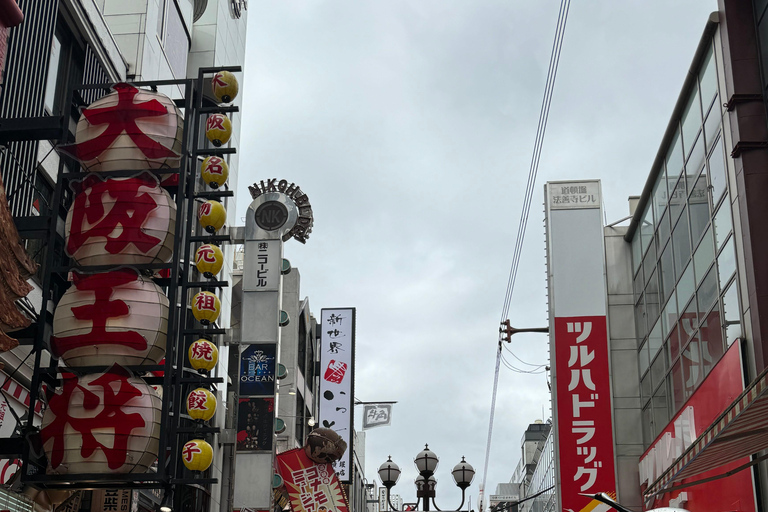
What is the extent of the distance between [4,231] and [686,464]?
10.8 meters

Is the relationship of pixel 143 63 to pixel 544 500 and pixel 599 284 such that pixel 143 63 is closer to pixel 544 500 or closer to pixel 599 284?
pixel 599 284

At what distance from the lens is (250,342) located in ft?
95.8

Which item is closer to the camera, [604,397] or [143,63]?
[143,63]

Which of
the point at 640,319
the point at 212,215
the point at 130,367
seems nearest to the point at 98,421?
the point at 130,367

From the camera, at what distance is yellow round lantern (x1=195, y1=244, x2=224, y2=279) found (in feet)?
62.5

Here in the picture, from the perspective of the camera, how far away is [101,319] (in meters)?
15.7

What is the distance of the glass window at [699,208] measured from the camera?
22.7 m

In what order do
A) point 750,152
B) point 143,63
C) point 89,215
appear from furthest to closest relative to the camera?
point 143,63 → point 750,152 → point 89,215

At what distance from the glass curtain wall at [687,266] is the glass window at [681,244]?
27 millimetres

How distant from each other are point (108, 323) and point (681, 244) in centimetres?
1611

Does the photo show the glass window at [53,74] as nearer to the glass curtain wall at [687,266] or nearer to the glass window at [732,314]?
the glass curtain wall at [687,266]

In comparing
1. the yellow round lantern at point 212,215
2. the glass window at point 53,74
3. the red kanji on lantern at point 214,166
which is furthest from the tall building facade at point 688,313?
the glass window at point 53,74

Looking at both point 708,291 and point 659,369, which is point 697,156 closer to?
point 708,291

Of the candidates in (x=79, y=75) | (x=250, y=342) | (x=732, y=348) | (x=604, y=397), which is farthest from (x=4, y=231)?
(x=604, y=397)
